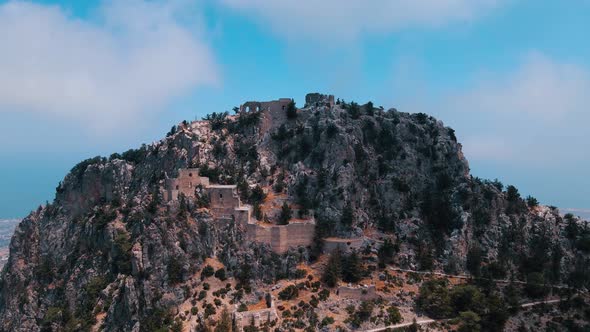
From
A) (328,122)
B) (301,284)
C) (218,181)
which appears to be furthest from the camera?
(328,122)

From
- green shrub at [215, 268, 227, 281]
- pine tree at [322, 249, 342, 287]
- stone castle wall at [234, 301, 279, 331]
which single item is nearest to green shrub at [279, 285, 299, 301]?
stone castle wall at [234, 301, 279, 331]

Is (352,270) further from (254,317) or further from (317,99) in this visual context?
(317,99)

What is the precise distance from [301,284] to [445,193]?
28.9 metres

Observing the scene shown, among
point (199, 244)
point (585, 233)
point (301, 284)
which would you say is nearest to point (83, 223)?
point (199, 244)

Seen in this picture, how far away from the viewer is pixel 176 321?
58.7 meters

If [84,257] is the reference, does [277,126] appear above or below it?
above

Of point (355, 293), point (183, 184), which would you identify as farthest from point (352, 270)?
point (183, 184)

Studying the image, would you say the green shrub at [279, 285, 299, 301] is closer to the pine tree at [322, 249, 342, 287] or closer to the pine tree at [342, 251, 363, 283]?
the pine tree at [322, 249, 342, 287]

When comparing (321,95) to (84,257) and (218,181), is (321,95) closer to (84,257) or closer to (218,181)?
(218,181)

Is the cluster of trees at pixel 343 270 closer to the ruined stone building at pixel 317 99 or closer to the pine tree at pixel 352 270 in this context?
the pine tree at pixel 352 270

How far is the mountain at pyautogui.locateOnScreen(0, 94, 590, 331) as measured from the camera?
61.7 metres

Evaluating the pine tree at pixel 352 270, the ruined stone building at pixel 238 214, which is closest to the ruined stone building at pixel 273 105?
the ruined stone building at pixel 238 214

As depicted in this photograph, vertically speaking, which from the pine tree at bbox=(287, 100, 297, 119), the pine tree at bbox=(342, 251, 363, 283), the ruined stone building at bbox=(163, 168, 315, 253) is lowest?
the pine tree at bbox=(342, 251, 363, 283)

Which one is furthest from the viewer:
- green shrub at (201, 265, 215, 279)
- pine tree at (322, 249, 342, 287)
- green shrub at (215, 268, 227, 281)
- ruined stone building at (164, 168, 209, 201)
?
ruined stone building at (164, 168, 209, 201)
